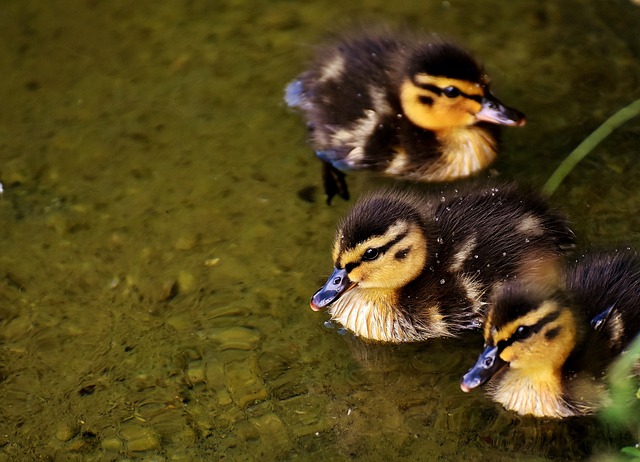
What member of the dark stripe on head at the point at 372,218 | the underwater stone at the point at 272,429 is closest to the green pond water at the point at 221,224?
the underwater stone at the point at 272,429

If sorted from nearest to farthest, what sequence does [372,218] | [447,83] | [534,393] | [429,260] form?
[534,393], [372,218], [429,260], [447,83]

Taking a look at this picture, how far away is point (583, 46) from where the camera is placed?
4125 millimetres

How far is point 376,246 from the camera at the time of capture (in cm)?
302

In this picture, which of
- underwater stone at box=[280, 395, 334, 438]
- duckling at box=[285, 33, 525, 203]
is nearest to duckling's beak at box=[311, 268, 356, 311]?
underwater stone at box=[280, 395, 334, 438]

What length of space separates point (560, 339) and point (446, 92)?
106 cm

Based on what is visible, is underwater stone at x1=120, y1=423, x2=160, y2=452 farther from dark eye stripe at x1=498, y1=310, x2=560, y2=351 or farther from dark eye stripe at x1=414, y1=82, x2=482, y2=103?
dark eye stripe at x1=414, y1=82, x2=482, y2=103

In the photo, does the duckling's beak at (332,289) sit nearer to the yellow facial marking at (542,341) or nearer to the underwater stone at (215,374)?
the underwater stone at (215,374)

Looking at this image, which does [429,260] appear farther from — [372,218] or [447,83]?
[447,83]

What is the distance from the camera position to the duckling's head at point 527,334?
105 inches

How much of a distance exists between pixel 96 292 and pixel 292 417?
2.58ft

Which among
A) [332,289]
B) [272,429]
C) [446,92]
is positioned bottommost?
[272,429]

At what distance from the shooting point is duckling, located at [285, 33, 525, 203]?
3.51 metres

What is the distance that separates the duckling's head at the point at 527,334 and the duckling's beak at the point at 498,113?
938 millimetres

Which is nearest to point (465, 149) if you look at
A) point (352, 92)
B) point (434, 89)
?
point (434, 89)
